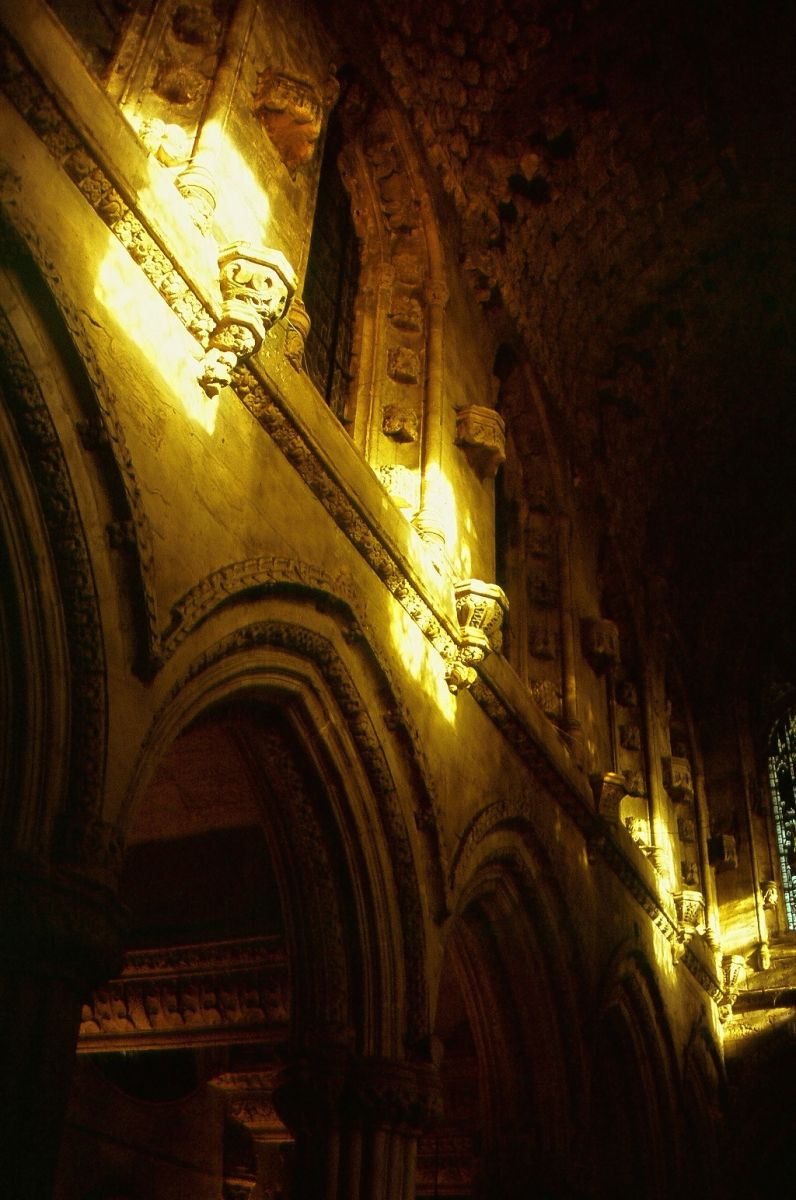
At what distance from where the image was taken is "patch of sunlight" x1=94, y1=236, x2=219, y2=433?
4.96 metres

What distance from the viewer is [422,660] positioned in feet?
24.3

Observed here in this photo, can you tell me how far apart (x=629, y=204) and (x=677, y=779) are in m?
6.17

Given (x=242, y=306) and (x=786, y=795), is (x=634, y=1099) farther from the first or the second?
(x=242, y=306)

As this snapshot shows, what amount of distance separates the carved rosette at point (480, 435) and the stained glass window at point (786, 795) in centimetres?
833

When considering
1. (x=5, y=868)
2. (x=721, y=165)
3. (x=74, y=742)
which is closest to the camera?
(x=5, y=868)

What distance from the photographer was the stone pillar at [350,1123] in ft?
19.6

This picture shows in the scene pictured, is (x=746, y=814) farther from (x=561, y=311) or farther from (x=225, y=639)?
(x=225, y=639)

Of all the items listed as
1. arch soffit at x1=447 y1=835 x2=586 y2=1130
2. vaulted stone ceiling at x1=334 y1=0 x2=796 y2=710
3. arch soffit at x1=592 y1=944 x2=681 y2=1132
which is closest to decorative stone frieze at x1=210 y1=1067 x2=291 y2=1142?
arch soffit at x1=447 y1=835 x2=586 y2=1130

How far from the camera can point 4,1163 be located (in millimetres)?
3637

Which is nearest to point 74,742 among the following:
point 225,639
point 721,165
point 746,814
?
point 225,639

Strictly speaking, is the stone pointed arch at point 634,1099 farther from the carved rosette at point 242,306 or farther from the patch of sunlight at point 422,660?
the carved rosette at point 242,306

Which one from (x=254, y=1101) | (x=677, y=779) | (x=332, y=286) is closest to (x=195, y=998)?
(x=254, y=1101)

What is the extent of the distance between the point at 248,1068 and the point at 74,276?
7586mm

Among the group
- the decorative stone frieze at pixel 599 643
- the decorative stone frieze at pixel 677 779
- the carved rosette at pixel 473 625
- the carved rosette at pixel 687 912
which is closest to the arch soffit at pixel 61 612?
the carved rosette at pixel 473 625
